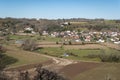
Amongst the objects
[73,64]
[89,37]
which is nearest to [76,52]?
[73,64]

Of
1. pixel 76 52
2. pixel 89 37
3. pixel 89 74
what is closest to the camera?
pixel 89 74

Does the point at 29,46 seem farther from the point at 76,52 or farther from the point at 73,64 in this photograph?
the point at 73,64

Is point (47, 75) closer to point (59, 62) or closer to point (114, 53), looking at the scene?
point (59, 62)

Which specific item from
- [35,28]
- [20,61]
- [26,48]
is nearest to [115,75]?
[20,61]

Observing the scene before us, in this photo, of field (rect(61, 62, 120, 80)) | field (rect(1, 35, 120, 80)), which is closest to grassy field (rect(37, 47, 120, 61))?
field (rect(1, 35, 120, 80))

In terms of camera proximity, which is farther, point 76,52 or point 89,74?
point 76,52

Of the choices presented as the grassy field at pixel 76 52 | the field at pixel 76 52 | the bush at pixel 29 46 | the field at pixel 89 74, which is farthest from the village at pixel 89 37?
the field at pixel 89 74

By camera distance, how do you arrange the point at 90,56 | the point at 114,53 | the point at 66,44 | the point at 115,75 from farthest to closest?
1. the point at 66,44
2. the point at 90,56
3. the point at 114,53
4. the point at 115,75

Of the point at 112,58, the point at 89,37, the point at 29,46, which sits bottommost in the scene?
the point at 89,37

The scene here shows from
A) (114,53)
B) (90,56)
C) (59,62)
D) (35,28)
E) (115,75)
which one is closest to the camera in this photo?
(115,75)

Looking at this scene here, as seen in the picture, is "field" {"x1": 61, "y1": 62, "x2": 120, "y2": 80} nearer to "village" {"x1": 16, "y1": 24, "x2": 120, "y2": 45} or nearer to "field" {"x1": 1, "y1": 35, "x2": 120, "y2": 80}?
"field" {"x1": 1, "y1": 35, "x2": 120, "y2": 80}

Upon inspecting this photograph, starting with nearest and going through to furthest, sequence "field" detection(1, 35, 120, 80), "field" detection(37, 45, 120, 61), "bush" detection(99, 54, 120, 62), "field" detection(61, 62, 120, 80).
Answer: "field" detection(61, 62, 120, 80) → "field" detection(1, 35, 120, 80) → "bush" detection(99, 54, 120, 62) → "field" detection(37, 45, 120, 61)
